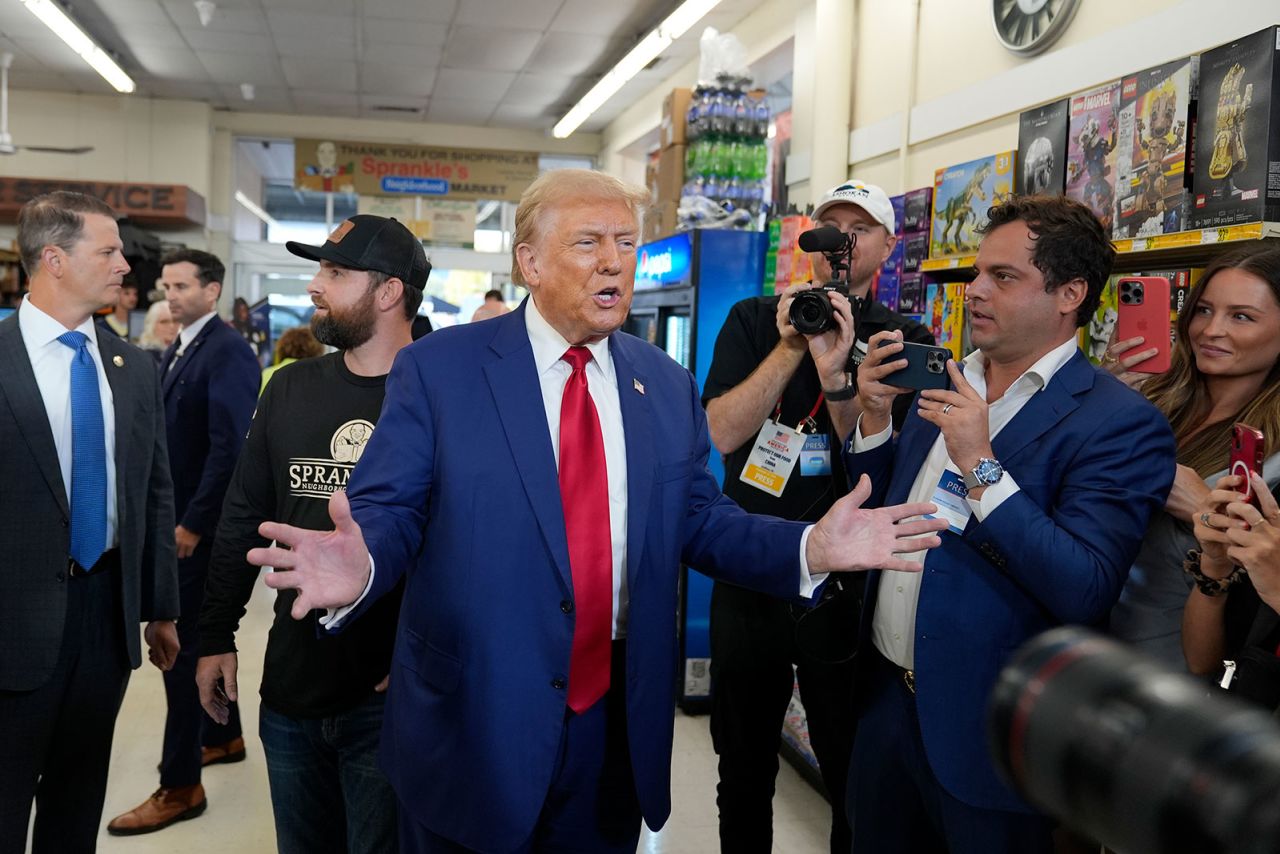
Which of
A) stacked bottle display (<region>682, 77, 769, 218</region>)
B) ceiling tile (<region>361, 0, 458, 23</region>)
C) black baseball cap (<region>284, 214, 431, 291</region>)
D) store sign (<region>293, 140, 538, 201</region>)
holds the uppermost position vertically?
ceiling tile (<region>361, 0, 458, 23</region>)

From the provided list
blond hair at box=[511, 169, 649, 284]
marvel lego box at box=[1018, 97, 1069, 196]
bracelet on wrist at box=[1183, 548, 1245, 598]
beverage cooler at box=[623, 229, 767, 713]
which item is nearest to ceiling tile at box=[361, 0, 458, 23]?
beverage cooler at box=[623, 229, 767, 713]

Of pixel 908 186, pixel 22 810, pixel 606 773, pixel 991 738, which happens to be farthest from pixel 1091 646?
pixel 908 186

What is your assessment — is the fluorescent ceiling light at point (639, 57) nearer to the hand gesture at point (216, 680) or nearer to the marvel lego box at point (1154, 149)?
the marvel lego box at point (1154, 149)

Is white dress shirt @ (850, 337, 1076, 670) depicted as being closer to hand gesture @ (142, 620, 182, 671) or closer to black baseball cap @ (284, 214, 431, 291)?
black baseball cap @ (284, 214, 431, 291)

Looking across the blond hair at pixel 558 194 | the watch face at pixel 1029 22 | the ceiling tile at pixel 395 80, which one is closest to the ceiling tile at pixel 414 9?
the ceiling tile at pixel 395 80

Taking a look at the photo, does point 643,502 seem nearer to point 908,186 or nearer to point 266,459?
point 266,459

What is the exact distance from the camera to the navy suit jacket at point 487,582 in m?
1.62

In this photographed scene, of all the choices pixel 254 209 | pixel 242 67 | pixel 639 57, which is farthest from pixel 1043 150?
pixel 254 209

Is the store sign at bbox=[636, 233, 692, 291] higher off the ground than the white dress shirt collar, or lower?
higher

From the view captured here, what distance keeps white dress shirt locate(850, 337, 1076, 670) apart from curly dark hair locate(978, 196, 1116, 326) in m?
0.12

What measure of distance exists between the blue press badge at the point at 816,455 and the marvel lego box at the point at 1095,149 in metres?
0.98

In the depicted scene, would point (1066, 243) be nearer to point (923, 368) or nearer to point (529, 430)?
point (923, 368)

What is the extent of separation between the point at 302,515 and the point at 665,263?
131 inches

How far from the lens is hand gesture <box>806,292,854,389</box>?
7.58ft
